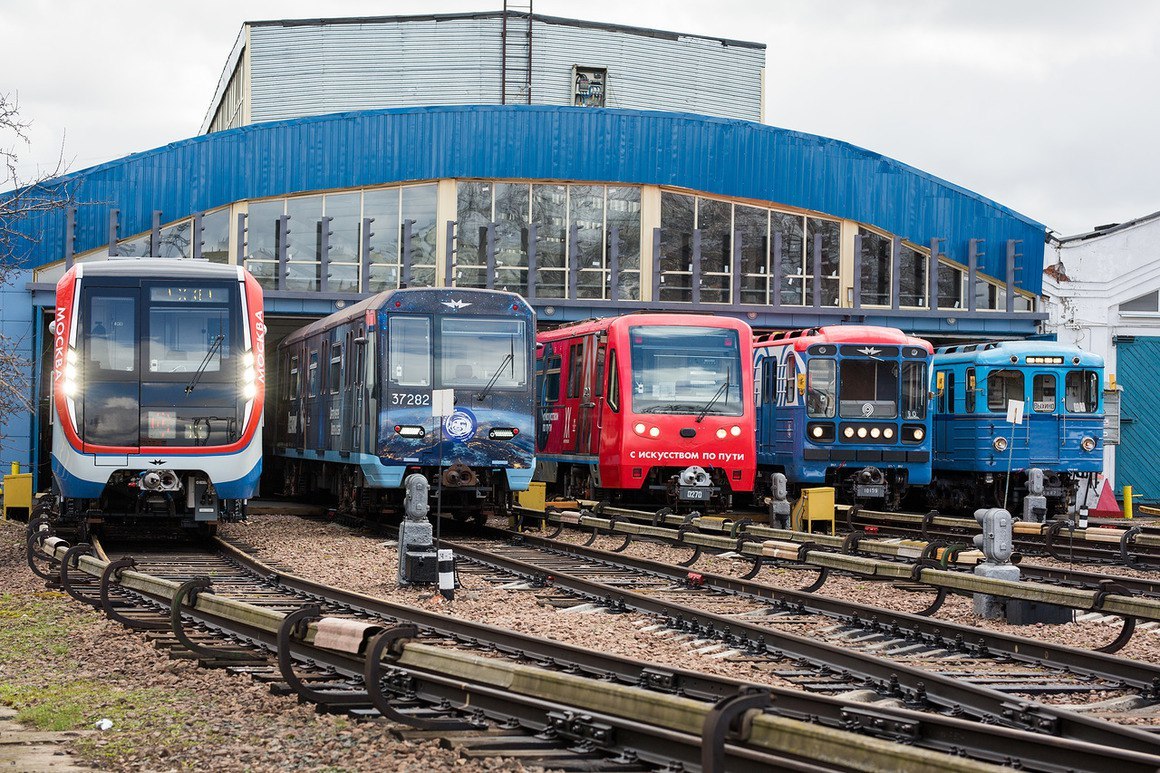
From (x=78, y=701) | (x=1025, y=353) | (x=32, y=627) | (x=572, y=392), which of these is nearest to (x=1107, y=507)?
(x=1025, y=353)

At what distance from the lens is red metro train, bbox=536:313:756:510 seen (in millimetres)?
23281

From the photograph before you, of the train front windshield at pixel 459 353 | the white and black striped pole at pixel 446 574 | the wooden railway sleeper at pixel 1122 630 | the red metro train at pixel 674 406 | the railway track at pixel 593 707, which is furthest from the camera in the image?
the red metro train at pixel 674 406

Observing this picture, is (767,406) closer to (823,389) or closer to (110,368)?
(823,389)

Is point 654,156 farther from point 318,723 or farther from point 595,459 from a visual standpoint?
point 318,723

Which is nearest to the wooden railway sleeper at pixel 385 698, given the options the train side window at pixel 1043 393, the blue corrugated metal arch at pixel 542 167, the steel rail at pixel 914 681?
the steel rail at pixel 914 681

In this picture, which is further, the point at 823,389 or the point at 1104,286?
the point at 1104,286

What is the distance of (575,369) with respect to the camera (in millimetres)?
25688

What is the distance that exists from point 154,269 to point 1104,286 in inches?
997

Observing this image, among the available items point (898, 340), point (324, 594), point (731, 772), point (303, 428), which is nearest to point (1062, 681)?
point (731, 772)

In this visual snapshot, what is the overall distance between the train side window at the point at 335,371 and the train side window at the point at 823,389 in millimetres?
7728

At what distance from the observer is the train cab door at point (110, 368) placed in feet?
58.9

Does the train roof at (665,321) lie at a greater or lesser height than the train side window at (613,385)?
greater

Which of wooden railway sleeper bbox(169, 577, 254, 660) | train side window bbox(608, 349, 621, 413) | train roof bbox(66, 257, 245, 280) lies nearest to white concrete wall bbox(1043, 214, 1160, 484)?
train side window bbox(608, 349, 621, 413)

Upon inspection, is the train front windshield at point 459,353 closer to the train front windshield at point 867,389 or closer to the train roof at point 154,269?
the train roof at point 154,269
